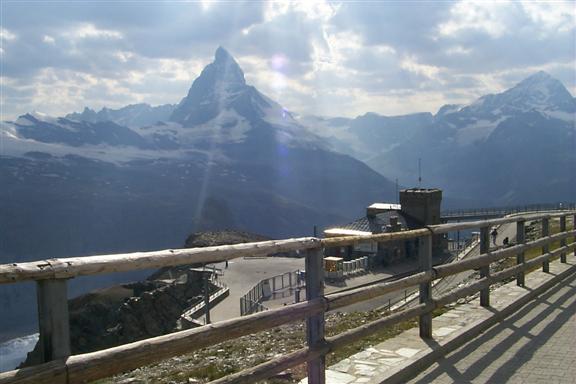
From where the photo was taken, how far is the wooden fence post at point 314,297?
509cm

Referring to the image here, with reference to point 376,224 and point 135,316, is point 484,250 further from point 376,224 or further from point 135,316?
point 376,224

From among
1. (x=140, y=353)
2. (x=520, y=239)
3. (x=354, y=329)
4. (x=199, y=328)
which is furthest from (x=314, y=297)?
(x=520, y=239)

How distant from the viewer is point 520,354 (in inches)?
276

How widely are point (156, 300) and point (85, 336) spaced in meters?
6.10

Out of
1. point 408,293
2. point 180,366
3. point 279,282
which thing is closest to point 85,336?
point 279,282

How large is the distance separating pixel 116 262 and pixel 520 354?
17.6 feet

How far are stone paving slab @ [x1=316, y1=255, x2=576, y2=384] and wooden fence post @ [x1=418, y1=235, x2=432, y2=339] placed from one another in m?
0.14

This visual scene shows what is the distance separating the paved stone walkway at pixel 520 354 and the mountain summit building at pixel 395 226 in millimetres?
42984

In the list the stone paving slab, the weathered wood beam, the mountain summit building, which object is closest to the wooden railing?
the weathered wood beam

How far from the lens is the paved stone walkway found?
6.14 m

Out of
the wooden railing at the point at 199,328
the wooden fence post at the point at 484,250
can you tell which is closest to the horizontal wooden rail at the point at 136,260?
the wooden railing at the point at 199,328

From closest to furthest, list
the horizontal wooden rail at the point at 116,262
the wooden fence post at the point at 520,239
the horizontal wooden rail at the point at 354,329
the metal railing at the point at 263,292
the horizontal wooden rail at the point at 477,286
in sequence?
the horizontal wooden rail at the point at 116,262 → the horizontal wooden rail at the point at 354,329 → the horizontal wooden rail at the point at 477,286 → the wooden fence post at the point at 520,239 → the metal railing at the point at 263,292

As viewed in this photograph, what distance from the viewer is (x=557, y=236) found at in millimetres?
12492

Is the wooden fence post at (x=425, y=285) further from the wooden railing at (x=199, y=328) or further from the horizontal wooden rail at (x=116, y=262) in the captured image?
the horizontal wooden rail at (x=116, y=262)
